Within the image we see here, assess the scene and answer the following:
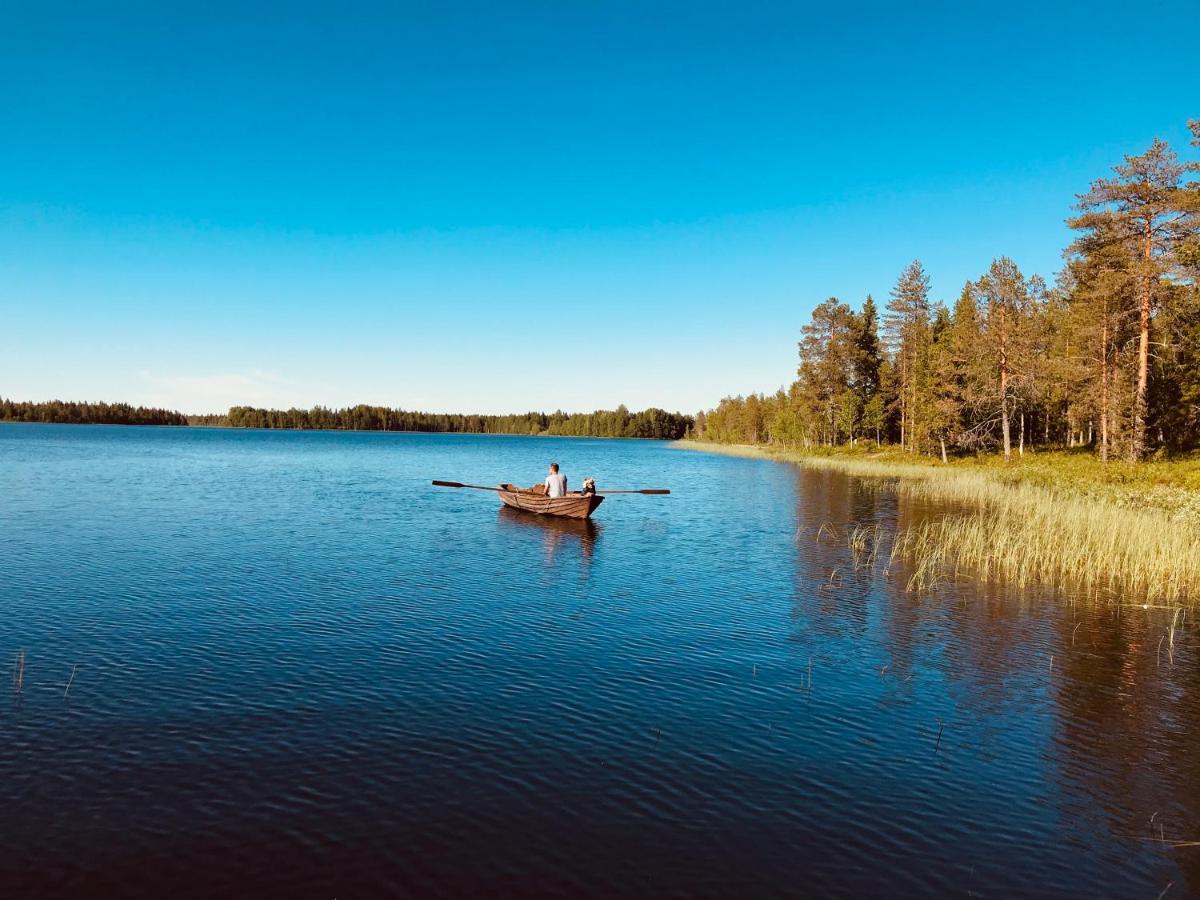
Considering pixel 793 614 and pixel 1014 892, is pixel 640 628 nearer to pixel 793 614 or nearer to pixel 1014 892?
pixel 793 614

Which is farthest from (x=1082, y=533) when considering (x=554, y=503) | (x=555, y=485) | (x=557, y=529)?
(x=555, y=485)

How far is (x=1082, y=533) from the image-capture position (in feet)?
85.1

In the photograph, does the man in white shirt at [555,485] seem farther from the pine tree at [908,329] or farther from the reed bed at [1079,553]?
the pine tree at [908,329]

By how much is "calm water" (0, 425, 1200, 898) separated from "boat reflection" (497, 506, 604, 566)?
12.8ft

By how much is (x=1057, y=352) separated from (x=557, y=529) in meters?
60.7

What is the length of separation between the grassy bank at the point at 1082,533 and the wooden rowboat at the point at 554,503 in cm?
1334

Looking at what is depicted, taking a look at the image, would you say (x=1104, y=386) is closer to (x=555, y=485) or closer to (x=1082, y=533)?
(x=1082, y=533)

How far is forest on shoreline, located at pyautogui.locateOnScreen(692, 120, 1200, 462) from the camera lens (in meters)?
41.7

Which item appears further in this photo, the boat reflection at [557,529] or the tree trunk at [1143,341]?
the tree trunk at [1143,341]

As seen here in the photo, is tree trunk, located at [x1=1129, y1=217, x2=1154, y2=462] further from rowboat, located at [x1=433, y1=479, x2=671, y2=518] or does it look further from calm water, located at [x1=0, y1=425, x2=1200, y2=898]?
rowboat, located at [x1=433, y1=479, x2=671, y2=518]

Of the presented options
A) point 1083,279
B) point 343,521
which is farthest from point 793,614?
point 1083,279

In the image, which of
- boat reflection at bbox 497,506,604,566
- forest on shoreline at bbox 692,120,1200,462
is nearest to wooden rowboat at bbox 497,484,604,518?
boat reflection at bbox 497,506,604,566

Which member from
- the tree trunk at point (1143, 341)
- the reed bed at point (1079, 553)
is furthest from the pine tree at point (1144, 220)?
the reed bed at point (1079, 553)

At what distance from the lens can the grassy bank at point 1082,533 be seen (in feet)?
69.9
